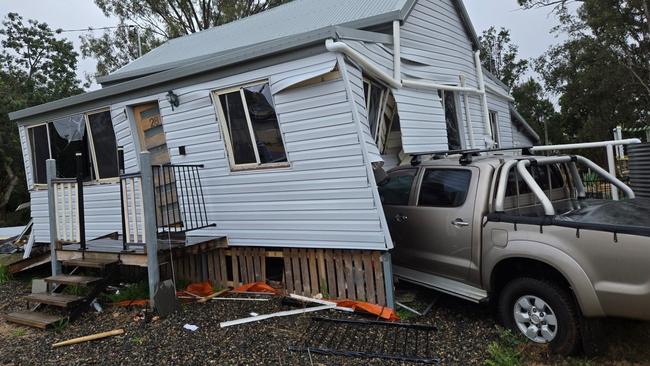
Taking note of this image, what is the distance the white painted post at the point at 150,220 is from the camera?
5.67 m

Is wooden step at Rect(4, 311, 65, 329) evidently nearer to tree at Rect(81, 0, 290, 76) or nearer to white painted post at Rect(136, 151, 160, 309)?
white painted post at Rect(136, 151, 160, 309)

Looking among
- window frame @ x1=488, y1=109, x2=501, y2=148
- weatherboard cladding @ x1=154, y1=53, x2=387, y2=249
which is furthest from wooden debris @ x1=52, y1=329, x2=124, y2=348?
window frame @ x1=488, y1=109, x2=501, y2=148

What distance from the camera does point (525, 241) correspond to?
4.19 meters

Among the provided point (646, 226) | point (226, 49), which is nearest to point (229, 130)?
point (226, 49)

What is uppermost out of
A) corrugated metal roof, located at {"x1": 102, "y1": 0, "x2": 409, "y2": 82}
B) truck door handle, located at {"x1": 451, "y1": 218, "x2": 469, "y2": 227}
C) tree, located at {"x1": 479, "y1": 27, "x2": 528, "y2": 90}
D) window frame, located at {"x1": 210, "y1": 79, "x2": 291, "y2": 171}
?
tree, located at {"x1": 479, "y1": 27, "x2": 528, "y2": 90}

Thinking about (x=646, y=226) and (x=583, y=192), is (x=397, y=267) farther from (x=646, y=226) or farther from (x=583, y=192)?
(x=646, y=226)

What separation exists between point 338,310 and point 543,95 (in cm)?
3359

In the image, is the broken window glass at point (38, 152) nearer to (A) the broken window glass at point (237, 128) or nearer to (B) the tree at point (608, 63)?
(A) the broken window glass at point (237, 128)

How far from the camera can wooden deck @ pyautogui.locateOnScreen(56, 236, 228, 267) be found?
19.6ft

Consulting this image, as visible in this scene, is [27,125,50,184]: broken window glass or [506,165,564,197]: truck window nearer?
[506,165,564,197]: truck window

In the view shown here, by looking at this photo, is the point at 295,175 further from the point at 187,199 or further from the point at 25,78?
the point at 25,78

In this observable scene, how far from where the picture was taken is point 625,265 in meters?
3.51

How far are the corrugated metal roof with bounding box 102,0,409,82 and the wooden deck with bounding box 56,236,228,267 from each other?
4.30m

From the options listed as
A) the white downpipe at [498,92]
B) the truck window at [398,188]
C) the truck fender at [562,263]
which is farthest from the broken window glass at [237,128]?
the white downpipe at [498,92]
